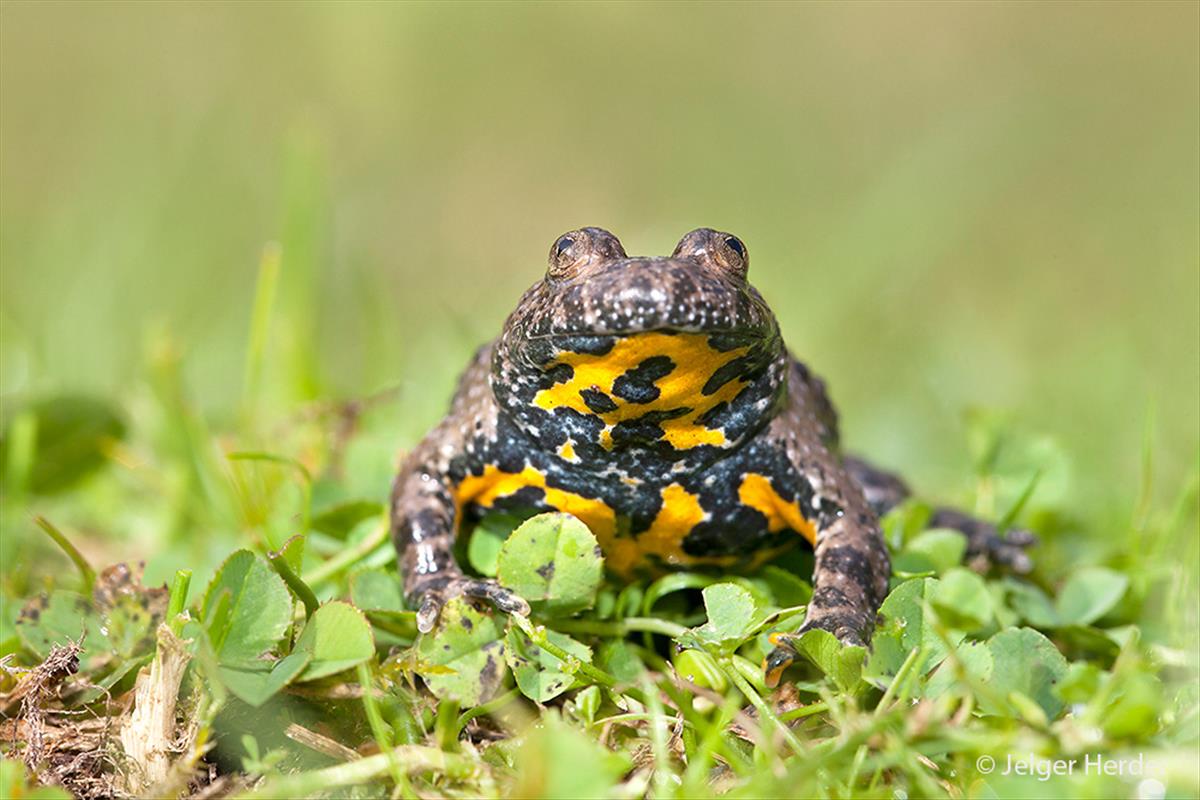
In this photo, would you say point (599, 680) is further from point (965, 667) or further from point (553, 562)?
point (965, 667)

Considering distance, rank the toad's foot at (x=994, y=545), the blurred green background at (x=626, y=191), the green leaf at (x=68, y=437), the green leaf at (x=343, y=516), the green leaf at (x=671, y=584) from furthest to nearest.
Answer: the blurred green background at (x=626, y=191)
the green leaf at (x=68, y=437)
the toad's foot at (x=994, y=545)
the green leaf at (x=343, y=516)
the green leaf at (x=671, y=584)

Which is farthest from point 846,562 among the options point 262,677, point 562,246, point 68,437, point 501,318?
point 501,318

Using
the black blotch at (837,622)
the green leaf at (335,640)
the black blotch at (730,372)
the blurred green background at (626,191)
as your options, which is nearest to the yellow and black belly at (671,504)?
the black blotch at (730,372)

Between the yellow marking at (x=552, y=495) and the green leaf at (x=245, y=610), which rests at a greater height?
the yellow marking at (x=552, y=495)

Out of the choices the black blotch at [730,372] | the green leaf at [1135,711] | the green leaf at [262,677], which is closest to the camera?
the green leaf at [1135,711]

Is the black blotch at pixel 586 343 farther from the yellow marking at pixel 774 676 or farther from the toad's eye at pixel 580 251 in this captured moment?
the yellow marking at pixel 774 676

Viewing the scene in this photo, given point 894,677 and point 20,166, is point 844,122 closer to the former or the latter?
point 20,166
